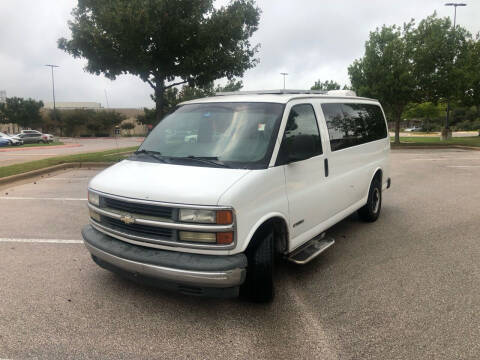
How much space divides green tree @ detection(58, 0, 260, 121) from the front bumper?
409 inches

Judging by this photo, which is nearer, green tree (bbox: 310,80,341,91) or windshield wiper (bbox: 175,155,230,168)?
windshield wiper (bbox: 175,155,230,168)

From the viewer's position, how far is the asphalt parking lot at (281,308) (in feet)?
9.75

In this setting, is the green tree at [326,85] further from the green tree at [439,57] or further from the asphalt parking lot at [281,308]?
the asphalt parking lot at [281,308]

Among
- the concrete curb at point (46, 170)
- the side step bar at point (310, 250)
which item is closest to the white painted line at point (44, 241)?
the side step bar at point (310, 250)

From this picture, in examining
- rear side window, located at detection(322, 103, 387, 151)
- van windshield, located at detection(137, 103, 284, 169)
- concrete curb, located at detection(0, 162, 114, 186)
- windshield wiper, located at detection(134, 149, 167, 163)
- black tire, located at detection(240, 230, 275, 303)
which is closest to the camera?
black tire, located at detection(240, 230, 275, 303)

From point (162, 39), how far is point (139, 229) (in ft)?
36.4

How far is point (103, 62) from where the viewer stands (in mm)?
13914

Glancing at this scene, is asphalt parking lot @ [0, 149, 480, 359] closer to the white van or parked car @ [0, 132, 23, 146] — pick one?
the white van

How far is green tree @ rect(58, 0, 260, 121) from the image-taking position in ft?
40.0

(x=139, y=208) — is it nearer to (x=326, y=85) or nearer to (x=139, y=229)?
(x=139, y=229)

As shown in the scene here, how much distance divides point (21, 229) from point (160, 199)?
409 centimetres

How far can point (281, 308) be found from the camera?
3.59 metres

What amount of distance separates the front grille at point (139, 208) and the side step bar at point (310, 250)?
1441 mm

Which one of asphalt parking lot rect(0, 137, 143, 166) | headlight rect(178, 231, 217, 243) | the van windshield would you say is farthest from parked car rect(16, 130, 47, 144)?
headlight rect(178, 231, 217, 243)
